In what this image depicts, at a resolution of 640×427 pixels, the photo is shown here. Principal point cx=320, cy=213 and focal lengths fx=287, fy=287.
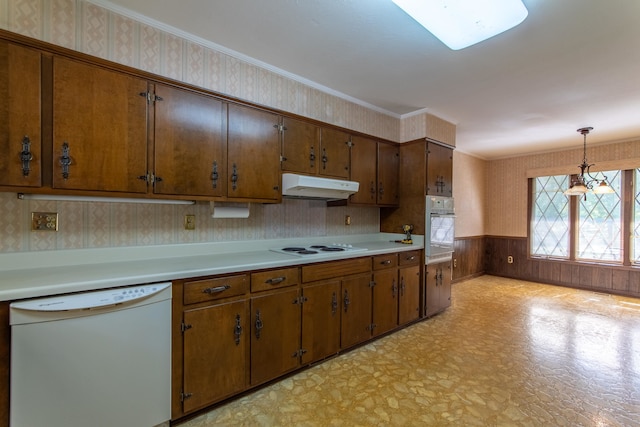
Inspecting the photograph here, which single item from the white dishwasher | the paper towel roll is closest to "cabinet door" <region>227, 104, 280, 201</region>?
the paper towel roll

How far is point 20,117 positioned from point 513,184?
6984 mm

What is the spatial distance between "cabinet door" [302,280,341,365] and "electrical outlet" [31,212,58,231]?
168 cm

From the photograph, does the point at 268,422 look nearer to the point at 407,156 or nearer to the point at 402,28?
the point at 402,28

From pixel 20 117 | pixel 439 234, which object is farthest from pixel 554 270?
pixel 20 117

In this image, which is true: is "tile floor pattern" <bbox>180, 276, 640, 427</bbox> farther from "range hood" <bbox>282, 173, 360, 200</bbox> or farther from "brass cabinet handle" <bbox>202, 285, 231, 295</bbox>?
"range hood" <bbox>282, 173, 360, 200</bbox>

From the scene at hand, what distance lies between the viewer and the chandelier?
4066 mm

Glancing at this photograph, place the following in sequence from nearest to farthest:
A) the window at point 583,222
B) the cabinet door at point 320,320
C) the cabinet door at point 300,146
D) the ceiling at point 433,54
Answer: the ceiling at point 433,54, the cabinet door at point 320,320, the cabinet door at point 300,146, the window at point 583,222

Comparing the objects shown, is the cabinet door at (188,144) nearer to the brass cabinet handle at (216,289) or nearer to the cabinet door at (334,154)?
the brass cabinet handle at (216,289)

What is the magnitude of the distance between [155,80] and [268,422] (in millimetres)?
2279

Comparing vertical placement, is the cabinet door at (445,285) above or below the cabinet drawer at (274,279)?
below

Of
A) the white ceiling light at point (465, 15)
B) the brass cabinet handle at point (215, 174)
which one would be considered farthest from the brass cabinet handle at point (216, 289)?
the white ceiling light at point (465, 15)

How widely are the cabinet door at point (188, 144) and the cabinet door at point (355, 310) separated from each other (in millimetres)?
1406

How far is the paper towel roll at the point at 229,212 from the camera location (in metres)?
2.29

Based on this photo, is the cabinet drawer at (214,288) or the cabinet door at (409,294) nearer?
the cabinet drawer at (214,288)
